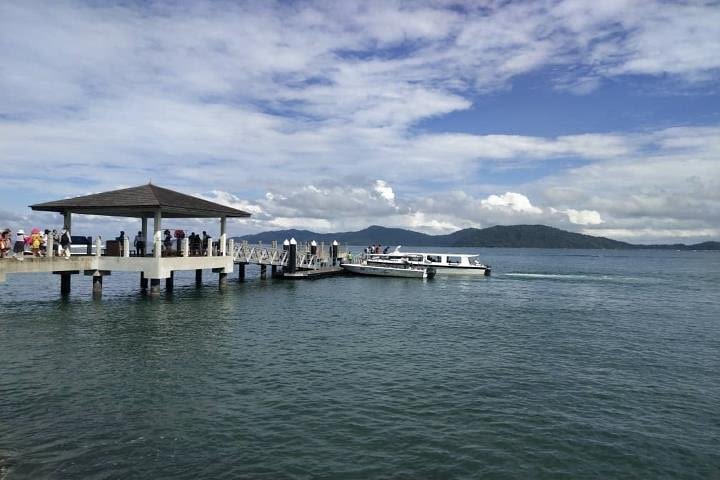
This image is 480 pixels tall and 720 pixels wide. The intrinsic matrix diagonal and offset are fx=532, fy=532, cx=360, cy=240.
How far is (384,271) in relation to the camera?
2480 inches

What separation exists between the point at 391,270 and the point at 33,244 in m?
39.0

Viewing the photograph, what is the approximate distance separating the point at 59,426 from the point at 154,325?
13.9 m

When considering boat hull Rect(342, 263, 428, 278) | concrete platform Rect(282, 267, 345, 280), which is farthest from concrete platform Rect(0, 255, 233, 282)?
boat hull Rect(342, 263, 428, 278)

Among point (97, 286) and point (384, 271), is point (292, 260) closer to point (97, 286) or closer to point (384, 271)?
point (384, 271)

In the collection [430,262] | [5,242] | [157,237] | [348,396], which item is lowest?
[348,396]

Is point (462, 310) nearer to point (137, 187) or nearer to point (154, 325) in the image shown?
point (154, 325)

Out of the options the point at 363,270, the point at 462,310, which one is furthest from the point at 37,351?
the point at 363,270

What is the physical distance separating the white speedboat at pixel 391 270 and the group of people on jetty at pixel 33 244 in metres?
34.5

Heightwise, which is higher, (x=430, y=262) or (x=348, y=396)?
(x=430, y=262)

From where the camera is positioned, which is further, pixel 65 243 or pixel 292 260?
pixel 292 260

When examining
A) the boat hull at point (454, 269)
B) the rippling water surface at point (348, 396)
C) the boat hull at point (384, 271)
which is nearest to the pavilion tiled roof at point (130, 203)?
the rippling water surface at point (348, 396)

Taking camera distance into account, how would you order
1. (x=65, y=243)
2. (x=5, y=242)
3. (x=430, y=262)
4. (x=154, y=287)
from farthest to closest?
(x=430, y=262) → (x=154, y=287) → (x=65, y=243) → (x=5, y=242)

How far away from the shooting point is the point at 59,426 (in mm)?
12398

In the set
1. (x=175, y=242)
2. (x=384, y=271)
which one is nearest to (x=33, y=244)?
(x=175, y=242)
